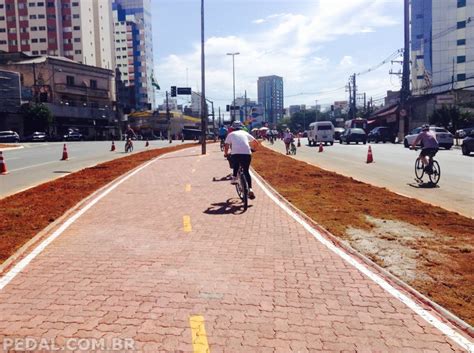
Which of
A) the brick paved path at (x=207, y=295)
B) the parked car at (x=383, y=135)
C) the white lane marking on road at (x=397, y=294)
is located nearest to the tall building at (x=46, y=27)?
the parked car at (x=383, y=135)

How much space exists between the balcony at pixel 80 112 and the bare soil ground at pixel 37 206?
64.9 meters

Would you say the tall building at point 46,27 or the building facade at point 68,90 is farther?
the tall building at point 46,27

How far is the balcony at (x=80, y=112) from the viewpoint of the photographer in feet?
249

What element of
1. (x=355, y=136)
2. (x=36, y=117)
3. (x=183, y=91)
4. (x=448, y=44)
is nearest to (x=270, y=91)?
(x=448, y=44)

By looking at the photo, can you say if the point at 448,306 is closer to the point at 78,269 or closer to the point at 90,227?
the point at 78,269

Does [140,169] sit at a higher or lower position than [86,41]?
lower

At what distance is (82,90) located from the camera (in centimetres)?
8381

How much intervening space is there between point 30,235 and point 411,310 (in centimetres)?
565

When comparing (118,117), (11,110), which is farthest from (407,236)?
(118,117)

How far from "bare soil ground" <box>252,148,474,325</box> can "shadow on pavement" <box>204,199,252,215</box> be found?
1.24 m

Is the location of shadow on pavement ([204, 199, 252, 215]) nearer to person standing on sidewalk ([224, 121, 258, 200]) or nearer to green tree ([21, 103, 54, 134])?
person standing on sidewalk ([224, 121, 258, 200])

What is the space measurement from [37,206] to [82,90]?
78704mm

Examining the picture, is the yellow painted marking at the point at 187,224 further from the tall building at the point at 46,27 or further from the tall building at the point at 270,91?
the tall building at the point at 270,91

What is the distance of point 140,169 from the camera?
18688 millimetres
